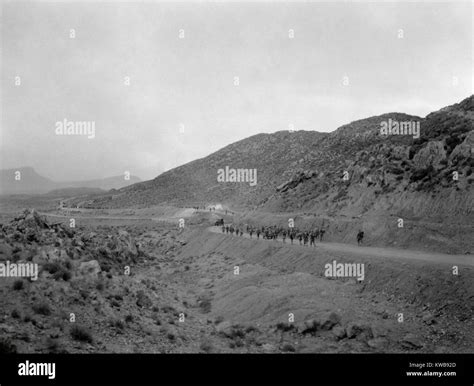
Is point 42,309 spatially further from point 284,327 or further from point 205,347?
point 284,327

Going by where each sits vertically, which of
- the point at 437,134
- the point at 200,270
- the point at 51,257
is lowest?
the point at 200,270

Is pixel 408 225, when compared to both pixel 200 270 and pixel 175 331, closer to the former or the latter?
pixel 200 270

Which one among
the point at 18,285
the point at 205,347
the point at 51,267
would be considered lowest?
the point at 205,347

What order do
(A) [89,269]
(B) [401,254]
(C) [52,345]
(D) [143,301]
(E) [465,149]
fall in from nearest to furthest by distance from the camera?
(C) [52,345] → (D) [143,301] → (A) [89,269] → (B) [401,254] → (E) [465,149]

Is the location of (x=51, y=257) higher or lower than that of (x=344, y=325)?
higher

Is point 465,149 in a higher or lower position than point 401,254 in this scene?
higher

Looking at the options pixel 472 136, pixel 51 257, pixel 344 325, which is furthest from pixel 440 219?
pixel 51 257

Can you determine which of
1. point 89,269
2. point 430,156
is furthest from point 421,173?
point 89,269
